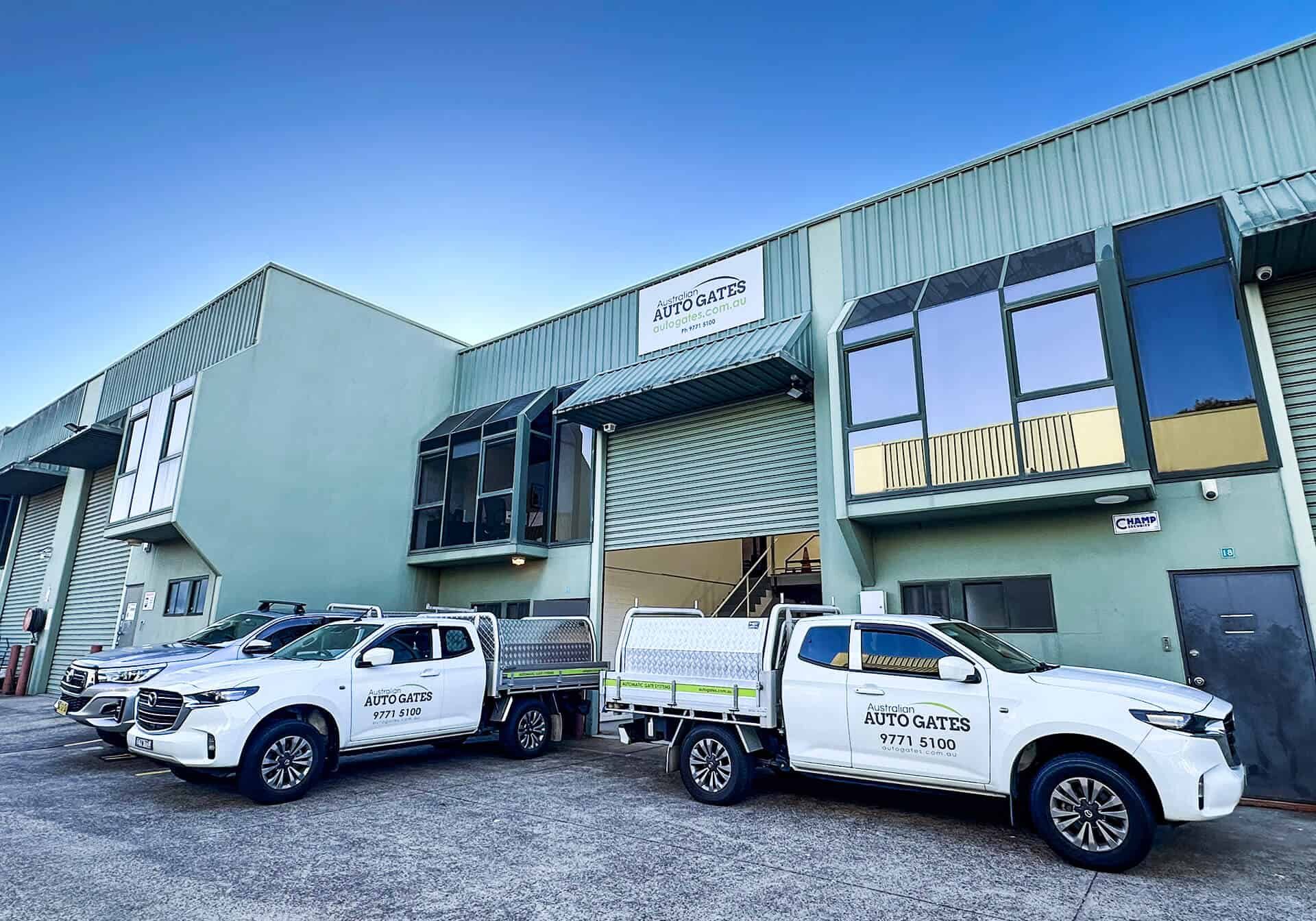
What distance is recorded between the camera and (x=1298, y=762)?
7.26 meters

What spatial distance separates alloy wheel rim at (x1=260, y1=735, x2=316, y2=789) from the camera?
23.1 feet

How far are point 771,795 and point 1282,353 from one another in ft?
24.7

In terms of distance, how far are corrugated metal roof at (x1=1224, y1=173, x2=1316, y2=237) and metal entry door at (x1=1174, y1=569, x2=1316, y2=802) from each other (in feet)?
12.0

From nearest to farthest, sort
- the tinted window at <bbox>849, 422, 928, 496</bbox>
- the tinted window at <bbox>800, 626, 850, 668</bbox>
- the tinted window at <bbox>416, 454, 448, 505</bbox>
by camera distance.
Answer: the tinted window at <bbox>800, 626, 850, 668</bbox>, the tinted window at <bbox>849, 422, 928, 496</bbox>, the tinted window at <bbox>416, 454, 448, 505</bbox>

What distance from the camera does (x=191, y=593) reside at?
14.4 meters

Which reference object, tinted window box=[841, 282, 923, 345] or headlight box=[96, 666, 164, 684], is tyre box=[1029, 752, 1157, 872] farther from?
headlight box=[96, 666, 164, 684]

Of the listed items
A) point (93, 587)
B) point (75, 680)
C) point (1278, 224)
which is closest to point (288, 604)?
point (75, 680)

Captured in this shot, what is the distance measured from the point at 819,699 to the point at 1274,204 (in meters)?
7.20

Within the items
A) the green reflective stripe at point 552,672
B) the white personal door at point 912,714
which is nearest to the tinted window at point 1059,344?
the white personal door at point 912,714

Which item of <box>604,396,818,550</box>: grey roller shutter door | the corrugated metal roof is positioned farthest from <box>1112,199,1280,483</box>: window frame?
<box>604,396,818,550</box>: grey roller shutter door

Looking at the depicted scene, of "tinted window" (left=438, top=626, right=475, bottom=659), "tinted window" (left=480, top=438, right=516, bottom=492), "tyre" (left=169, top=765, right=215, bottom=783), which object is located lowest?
"tyre" (left=169, top=765, right=215, bottom=783)

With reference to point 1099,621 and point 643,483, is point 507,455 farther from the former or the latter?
point 1099,621

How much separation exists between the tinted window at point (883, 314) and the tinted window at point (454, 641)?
6.73 m

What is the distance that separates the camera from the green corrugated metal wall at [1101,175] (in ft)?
27.7
